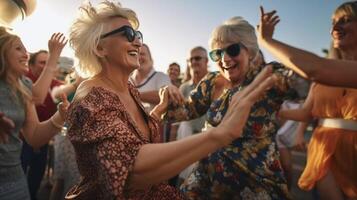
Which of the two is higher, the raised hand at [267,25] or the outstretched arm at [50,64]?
the raised hand at [267,25]

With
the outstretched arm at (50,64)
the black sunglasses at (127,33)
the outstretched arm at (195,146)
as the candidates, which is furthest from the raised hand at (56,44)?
the outstretched arm at (195,146)

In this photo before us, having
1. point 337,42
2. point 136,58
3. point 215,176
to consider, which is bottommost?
point 215,176

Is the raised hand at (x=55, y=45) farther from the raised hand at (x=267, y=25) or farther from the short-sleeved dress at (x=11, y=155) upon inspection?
the raised hand at (x=267, y=25)

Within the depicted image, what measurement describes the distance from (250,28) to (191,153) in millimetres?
1641

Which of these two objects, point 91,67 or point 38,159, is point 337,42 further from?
point 38,159

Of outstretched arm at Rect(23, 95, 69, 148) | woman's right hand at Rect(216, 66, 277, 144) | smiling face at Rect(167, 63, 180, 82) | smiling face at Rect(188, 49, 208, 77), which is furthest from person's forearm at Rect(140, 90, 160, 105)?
smiling face at Rect(167, 63, 180, 82)

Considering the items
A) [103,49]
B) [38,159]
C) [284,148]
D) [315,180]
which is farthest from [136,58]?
[284,148]

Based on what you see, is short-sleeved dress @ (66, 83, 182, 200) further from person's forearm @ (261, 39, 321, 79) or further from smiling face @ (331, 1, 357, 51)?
smiling face @ (331, 1, 357, 51)

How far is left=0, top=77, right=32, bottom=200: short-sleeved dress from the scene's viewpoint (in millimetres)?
2453

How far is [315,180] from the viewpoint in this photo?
3184mm

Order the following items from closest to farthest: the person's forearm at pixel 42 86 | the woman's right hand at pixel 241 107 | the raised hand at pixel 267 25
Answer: the woman's right hand at pixel 241 107 → the raised hand at pixel 267 25 → the person's forearm at pixel 42 86

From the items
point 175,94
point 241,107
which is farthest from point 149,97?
point 241,107

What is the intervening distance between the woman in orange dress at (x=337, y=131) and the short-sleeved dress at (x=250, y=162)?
2.79 ft

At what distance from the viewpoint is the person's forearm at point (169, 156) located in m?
1.45
